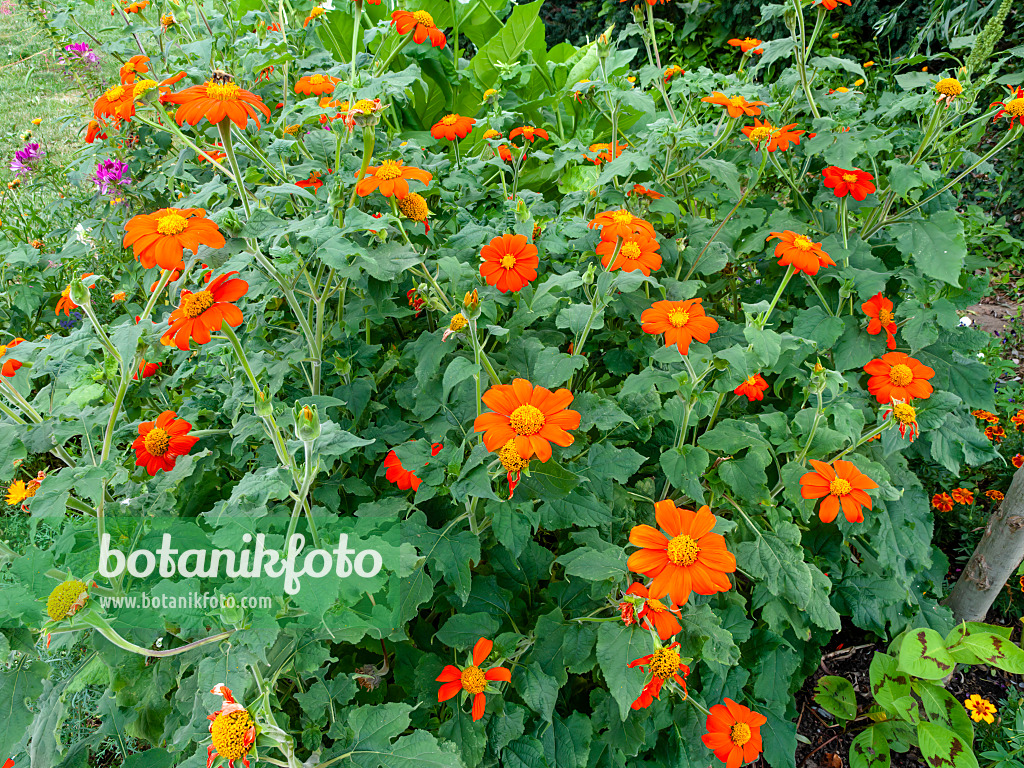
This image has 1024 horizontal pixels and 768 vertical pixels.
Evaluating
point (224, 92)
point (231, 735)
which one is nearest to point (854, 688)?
point (231, 735)

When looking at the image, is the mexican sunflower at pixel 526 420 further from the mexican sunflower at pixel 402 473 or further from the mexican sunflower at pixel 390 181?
the mexican sunflower at pixel 390 181

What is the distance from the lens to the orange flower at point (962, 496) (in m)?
2.32

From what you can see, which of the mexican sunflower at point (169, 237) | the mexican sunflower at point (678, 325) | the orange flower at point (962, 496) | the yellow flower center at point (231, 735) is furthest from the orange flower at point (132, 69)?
the orange flower at point (962, 496)

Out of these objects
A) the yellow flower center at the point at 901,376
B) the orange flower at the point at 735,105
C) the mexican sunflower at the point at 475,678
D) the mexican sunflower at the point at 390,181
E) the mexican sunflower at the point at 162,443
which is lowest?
the mexican sunflower at the point at 475,678

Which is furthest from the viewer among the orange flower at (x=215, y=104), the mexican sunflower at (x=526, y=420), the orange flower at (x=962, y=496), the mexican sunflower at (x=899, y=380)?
the orange flower at (x=962, y=496)

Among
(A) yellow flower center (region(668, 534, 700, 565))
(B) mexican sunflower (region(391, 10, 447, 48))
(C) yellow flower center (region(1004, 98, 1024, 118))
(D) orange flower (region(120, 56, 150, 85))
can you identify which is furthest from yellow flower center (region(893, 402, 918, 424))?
(D) orange flower (region(120, 56, 150, 85))

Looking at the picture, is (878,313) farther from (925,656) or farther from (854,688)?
(854,688)

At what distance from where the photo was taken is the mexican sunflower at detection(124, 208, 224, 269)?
1118 millimetres

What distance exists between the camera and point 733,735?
4.54 ft

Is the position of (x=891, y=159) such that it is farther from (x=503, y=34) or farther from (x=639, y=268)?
(x=503, y=34)

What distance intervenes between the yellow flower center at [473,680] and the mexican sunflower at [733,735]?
0.51 meters

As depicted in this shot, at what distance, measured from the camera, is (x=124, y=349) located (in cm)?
112

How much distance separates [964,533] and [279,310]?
2.51 m

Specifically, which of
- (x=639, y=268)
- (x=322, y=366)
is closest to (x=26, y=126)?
(x=322, y=366)
